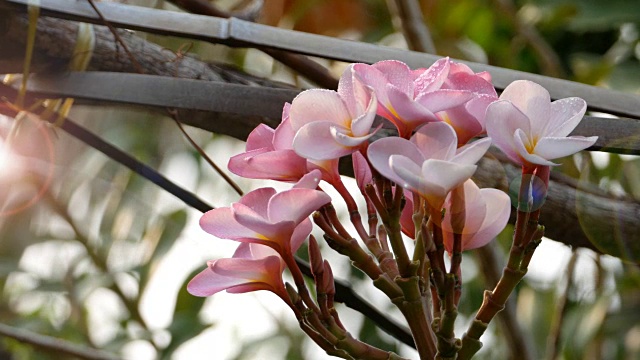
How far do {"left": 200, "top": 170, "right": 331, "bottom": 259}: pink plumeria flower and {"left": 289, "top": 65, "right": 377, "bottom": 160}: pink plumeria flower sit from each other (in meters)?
0.02

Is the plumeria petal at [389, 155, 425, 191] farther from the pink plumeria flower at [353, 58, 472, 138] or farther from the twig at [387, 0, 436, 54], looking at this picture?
the twig at [387, 0, 436, 54]

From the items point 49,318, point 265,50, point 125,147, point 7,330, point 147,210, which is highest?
point 265,50

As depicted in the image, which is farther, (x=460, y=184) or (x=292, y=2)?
(x=292, y=2)

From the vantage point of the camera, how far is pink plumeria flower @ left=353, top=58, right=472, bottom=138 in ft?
1.34

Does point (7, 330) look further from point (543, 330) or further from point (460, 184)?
point (543, 330)

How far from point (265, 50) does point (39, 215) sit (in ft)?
3.73

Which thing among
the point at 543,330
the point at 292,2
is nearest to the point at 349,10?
the point at 292,2

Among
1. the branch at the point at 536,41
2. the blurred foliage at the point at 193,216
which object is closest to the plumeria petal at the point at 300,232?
the blurred foliage at the point at 193,216

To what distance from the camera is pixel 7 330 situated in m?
1.07

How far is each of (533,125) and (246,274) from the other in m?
0.16

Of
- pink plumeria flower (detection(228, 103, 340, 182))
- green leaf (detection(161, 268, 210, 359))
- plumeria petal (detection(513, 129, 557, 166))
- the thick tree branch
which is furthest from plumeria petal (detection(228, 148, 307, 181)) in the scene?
green leaf (detection(161, 268, 210, 359))

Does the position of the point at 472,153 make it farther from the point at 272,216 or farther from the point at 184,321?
the point at 184,321

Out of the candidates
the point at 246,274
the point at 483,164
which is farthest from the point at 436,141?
the point at 483,164

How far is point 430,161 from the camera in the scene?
0.37 metres
